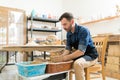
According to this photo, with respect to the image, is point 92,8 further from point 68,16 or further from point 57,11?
point 68,16

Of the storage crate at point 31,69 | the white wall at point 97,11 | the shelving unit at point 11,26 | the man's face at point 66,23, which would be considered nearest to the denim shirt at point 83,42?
the man's face at point 66,23

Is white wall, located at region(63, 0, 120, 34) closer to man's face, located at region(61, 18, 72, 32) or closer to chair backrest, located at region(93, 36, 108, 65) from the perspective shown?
chair backrest, located at region(93, 36, 108, 65)

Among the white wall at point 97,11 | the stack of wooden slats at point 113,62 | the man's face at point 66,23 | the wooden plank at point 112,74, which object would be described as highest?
the white wall at point 97,11

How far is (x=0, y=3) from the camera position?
4945 mm

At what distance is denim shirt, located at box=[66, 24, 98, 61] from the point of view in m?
1.70

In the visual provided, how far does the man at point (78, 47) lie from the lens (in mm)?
1599

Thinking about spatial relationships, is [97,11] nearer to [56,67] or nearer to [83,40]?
[83,40]

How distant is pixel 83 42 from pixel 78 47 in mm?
89

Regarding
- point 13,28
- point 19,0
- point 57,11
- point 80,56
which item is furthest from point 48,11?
point 80,56

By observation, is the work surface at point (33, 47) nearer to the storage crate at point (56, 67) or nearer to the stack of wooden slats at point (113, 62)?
the storage crate at point (56, 67)

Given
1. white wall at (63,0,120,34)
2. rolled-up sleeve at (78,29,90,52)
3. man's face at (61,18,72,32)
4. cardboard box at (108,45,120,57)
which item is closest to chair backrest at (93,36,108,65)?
rolled-up sleeve at (78,29,90,52)

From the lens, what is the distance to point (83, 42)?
1.69 metres

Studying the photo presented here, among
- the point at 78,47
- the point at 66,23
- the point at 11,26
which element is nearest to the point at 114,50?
the point at 78,47

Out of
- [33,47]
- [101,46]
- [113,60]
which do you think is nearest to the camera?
[33,47]
